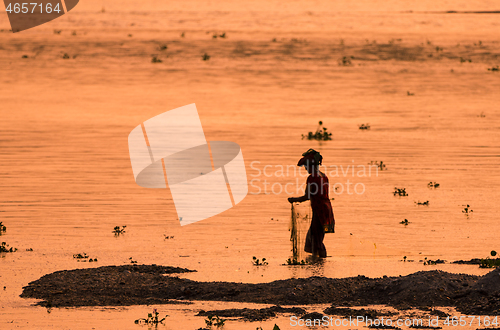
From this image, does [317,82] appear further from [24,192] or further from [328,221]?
[328,221]

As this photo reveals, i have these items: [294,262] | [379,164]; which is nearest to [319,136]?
[379,164]

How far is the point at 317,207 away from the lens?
11625 millimetres

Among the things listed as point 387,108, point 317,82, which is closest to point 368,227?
point 387,108

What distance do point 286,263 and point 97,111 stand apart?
2175 cm

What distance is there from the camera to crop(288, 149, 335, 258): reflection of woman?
11539 millimetres

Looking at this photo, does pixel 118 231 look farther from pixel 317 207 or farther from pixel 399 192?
pixel 399 192

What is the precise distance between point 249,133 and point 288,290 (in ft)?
55.6

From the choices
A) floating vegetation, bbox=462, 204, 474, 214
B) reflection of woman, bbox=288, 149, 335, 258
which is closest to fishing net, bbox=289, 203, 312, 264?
reflection of woman, bbox=288, 149, 335, 258

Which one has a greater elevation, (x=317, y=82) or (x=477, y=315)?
(x=317, y=82)

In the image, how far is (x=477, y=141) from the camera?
959 inches

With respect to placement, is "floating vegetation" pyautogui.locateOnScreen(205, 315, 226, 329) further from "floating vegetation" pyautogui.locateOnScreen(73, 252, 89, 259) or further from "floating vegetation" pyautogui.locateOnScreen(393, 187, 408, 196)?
"floating vegetation" pyautogui.locateOnScreen(393, 187, 408, 196)

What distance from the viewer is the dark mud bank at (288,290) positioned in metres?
8.77

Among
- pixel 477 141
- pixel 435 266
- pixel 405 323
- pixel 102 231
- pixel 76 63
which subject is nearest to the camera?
pixel 405 323

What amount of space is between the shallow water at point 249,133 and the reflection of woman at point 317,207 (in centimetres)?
37
